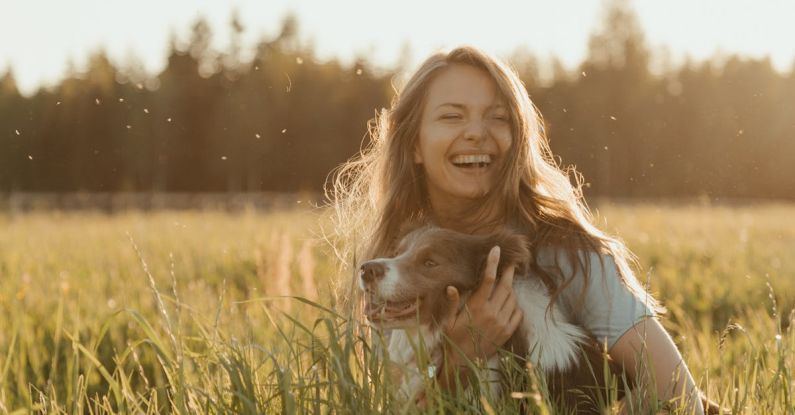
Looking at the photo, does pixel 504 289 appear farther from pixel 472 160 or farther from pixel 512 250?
pixel 472 160

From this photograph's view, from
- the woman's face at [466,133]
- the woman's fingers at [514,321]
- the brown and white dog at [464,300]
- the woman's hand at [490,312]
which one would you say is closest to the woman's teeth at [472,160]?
the woman's face at [466,133]

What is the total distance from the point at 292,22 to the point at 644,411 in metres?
36.2

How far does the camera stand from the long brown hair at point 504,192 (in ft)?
12.3

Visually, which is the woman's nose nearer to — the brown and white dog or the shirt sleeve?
the brown and white dog

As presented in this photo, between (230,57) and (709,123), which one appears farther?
(709,123)

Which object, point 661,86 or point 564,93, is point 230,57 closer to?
point 564,93

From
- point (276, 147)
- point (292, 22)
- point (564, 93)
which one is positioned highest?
point (292, 22)

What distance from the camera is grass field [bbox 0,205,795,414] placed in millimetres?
2854

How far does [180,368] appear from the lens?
2801 millimetres

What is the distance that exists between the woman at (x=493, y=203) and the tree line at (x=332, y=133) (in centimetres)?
3443

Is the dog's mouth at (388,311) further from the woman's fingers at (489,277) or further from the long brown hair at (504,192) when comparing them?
the long brown hair at (504,192)

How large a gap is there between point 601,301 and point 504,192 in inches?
28.4

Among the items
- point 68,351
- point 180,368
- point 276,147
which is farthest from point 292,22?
point 180,368

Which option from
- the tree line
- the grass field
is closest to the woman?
the grass field
